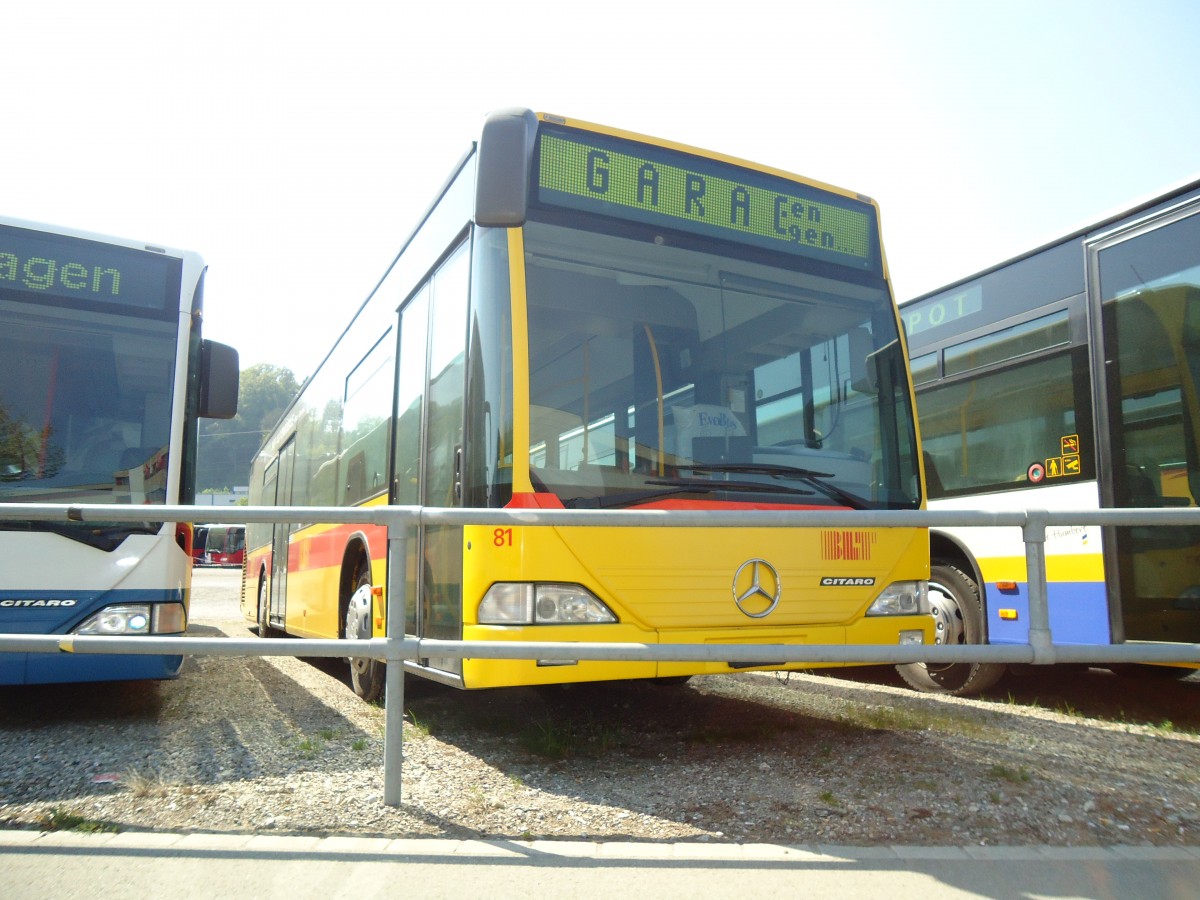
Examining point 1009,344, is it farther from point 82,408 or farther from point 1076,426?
point 82,408

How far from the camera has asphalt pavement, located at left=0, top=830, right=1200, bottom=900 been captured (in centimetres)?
272

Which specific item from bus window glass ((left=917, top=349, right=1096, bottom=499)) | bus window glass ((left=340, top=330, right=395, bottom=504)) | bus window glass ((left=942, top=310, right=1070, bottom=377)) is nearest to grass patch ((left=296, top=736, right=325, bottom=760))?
bus window glass ((left=340, top=330, right=395, bottom=504))

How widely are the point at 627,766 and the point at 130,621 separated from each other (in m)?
3.13

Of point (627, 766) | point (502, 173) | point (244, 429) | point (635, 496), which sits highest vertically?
point (244, 429)

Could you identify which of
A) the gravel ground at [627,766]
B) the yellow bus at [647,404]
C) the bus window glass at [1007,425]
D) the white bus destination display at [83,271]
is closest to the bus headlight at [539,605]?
the yellow bus at [647,404]

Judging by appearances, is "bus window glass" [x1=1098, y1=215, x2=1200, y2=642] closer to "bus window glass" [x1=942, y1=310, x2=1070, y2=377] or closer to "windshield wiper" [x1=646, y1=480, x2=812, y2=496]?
"bus window glass" [x1=942, y1=310, x2=1070, y2=377]

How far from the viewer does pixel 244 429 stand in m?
129

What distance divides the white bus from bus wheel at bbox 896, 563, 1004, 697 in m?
5.38

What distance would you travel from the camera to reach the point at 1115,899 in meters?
2.66

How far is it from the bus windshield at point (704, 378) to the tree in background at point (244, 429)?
7390 cm

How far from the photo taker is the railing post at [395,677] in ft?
11.4

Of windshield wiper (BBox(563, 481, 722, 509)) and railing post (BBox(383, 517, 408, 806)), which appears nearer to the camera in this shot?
railing post (BBox(383, 517, 408, 806))

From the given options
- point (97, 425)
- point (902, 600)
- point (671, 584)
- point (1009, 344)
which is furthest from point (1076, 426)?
point (97, 425)

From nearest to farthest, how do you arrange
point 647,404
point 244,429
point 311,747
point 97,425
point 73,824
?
1. point 73,824
2. point 647,404
3. point 311,747
4. point 97,425
5. point 244,429
